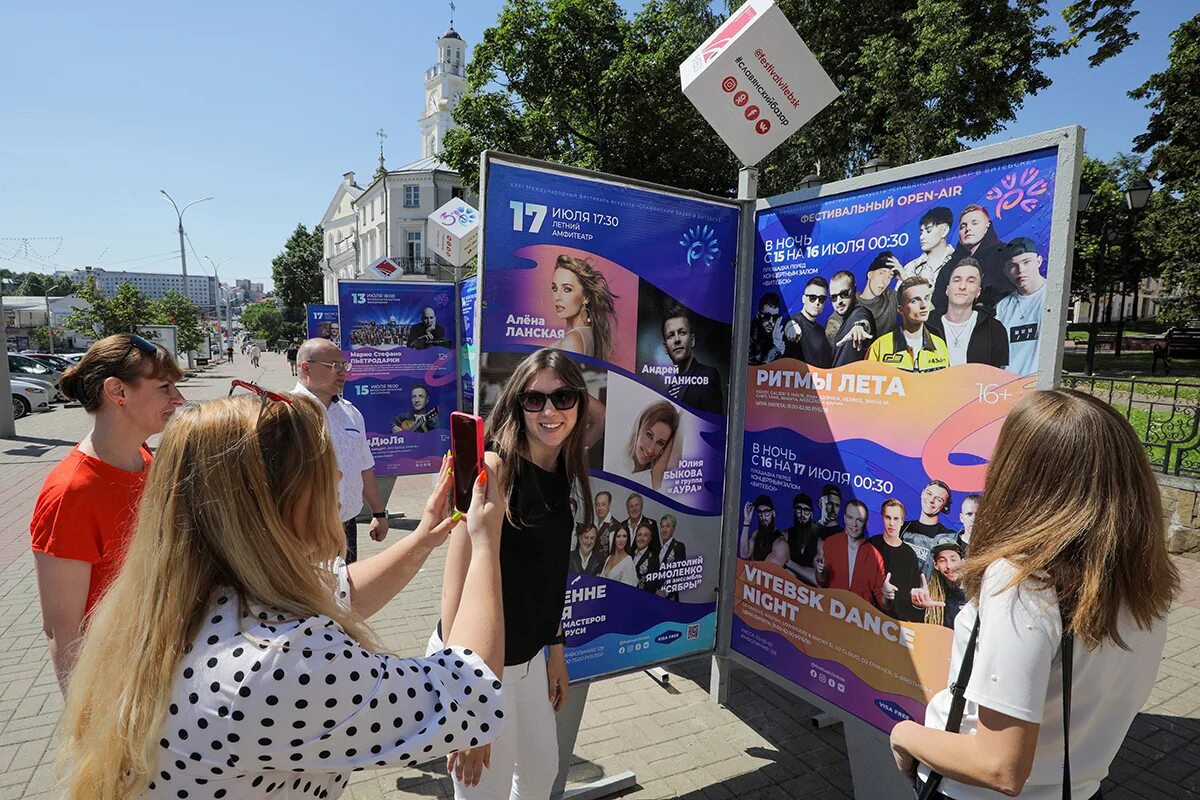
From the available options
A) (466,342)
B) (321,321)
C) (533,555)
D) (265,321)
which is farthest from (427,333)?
(265,321)

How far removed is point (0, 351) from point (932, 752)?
16577mm

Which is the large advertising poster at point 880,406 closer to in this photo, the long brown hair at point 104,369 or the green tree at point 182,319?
the long brown hair at point 104,369

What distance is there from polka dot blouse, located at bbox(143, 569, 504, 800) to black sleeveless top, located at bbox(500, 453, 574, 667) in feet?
3.29

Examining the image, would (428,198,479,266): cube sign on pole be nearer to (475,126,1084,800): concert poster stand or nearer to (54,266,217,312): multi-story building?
(475,126,1084,800): concert poster stand

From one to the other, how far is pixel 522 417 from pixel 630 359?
638 mm

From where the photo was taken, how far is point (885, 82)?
47.9ft

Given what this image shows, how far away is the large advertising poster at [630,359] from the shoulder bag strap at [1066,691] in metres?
1.73

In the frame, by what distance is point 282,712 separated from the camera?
3.59ft

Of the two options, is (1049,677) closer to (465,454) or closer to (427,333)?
(465,454)

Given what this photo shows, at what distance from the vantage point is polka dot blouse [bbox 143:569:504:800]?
109 centimetres

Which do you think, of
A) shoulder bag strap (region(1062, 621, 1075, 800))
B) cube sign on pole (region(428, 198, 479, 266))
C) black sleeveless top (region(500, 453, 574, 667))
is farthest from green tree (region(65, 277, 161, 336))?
shoulder bag strap (region(1062, 621, 1075, 800))

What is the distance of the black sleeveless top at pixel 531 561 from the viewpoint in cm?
224

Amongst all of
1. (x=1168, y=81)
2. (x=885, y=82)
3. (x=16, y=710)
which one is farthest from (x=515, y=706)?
(x=1168, y=81)

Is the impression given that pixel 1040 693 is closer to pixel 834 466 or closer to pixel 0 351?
pixel 834 466
